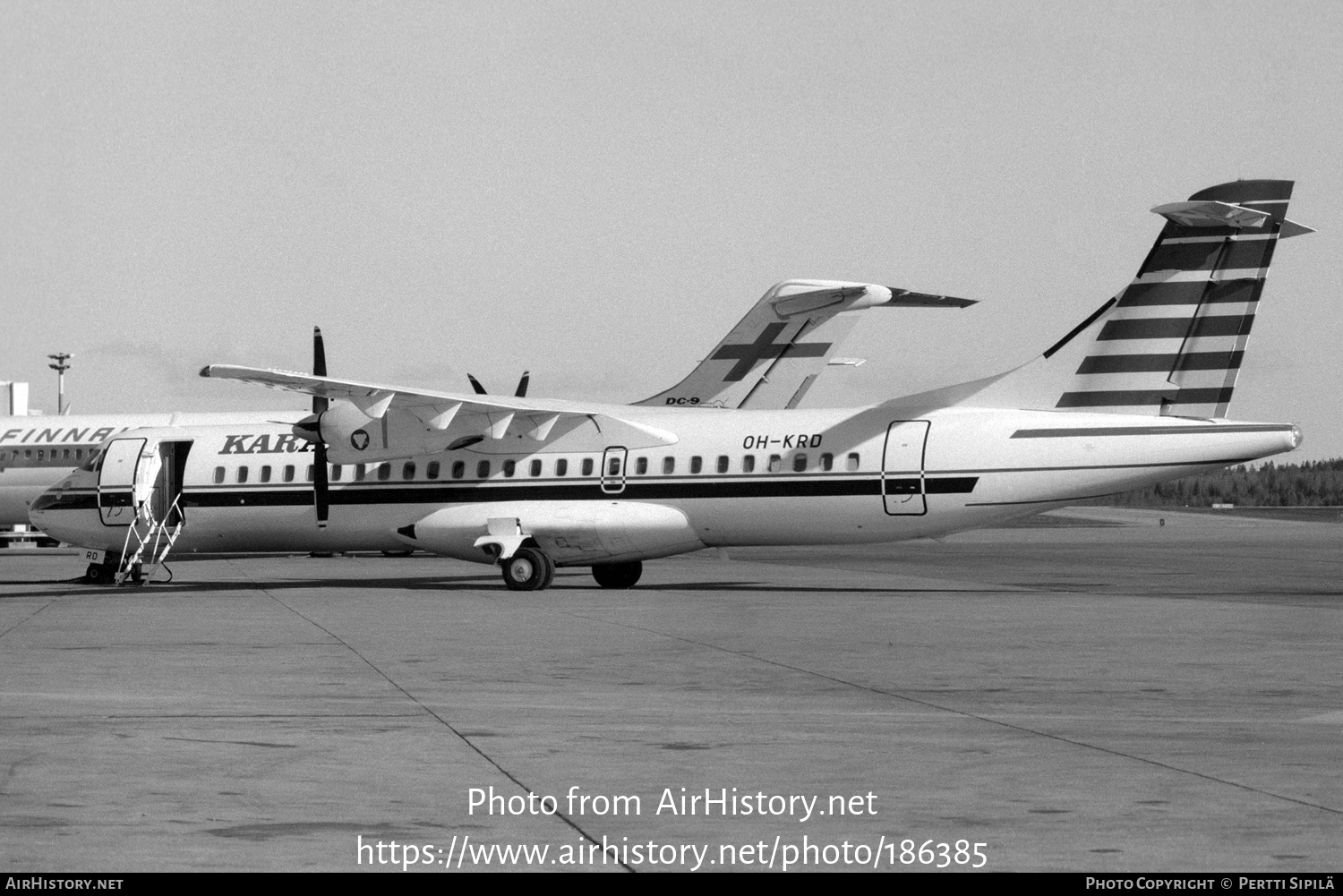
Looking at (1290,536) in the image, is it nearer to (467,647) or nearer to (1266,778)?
(467,647)

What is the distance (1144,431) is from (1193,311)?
2198 millimetres

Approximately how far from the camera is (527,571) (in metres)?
28.9

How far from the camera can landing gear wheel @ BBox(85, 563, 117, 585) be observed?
3189 cm

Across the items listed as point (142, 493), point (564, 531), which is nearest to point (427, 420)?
point (564, 531)

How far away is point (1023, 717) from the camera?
11.8 m

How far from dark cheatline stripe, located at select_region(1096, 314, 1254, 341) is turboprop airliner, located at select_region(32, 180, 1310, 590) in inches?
1.1

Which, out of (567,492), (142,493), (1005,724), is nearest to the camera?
(1005,724)

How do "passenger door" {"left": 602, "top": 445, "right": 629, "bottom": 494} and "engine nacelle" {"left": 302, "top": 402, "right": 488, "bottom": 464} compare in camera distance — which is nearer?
"passenger door" {"left": 602, "top": 445, "right": 629, "bottom": 494}

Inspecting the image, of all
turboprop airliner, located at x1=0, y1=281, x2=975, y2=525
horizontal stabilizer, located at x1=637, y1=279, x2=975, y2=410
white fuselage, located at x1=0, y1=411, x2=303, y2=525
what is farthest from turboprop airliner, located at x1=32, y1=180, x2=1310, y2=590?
white fuselage, located at x1=0, y1=411, x2=303, y2=525

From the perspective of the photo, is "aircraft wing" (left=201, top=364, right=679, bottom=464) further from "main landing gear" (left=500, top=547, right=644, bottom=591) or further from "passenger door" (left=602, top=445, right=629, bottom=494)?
"main landing gear" (left=500, top=547, right=644, bottom=591)

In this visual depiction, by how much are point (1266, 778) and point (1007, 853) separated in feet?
8.53

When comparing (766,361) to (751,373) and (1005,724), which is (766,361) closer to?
(751,373)

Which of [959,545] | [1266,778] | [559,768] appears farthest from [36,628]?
[959,545]

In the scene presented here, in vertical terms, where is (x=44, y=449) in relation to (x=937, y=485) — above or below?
below
